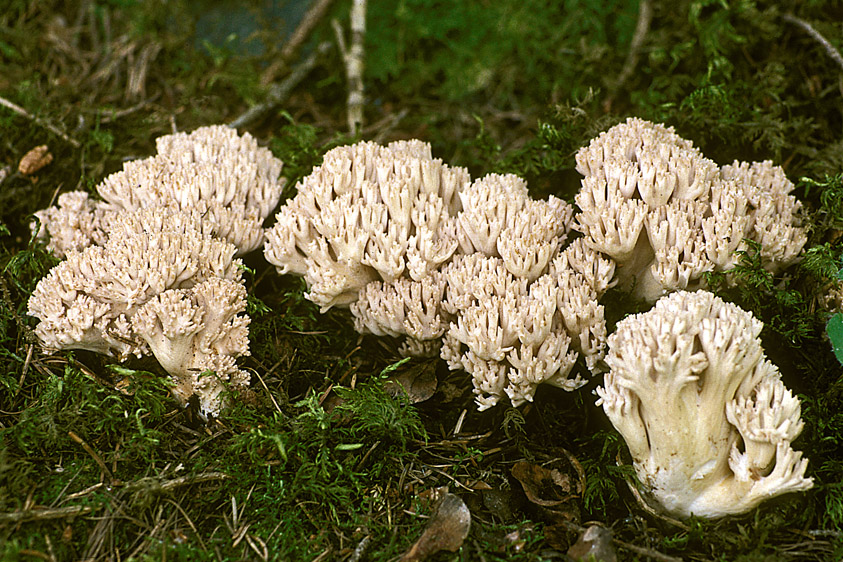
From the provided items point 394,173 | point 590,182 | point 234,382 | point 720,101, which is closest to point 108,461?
point 234,382

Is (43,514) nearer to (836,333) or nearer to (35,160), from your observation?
(35,160)

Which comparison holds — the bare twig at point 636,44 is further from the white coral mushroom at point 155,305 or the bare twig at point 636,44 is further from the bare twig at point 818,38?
the white coral mushroom at point 155,305

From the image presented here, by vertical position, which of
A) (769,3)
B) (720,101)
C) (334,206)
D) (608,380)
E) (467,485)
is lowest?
(467,485)

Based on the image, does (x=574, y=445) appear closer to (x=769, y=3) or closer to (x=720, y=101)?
(x=720, y=101)

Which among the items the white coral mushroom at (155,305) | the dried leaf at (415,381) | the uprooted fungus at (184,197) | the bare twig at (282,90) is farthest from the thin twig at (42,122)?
the dried leaf at (415,381)

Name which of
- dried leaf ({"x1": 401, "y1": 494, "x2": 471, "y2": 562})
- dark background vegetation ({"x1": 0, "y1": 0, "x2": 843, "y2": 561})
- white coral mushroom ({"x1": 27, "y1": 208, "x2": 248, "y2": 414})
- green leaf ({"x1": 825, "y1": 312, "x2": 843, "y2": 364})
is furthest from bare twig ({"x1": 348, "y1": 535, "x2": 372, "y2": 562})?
green leaf ({"x1": 825, "y1": 312, "x2": 843, "y2": 364})
